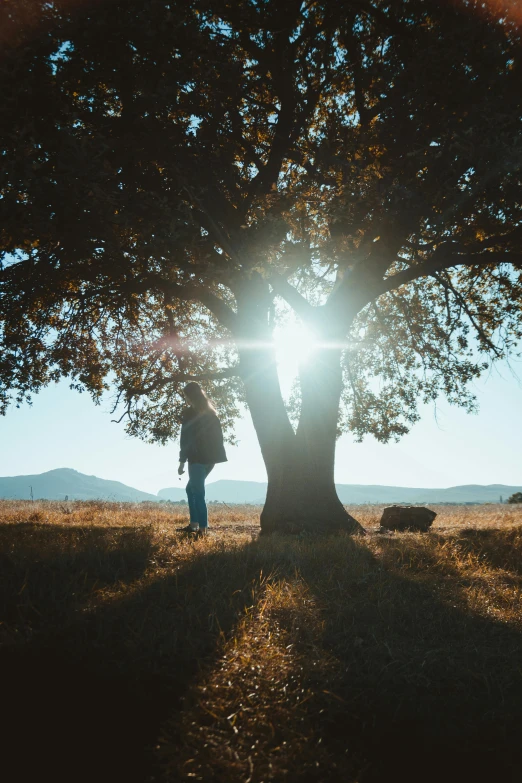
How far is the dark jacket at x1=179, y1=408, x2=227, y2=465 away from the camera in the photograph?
952cm

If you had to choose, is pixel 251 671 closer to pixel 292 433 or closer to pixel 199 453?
pixel 199 453

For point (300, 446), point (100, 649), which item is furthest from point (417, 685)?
point (300, 446)

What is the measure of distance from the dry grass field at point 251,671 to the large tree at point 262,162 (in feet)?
17.3

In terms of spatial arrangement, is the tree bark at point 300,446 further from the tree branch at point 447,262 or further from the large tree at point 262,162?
the tree branch at point 447,262

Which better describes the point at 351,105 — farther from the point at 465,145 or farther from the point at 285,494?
the point at 285,494

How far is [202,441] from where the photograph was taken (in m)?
9.56

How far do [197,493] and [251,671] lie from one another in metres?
6.27

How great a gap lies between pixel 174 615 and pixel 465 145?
8001 millimetres

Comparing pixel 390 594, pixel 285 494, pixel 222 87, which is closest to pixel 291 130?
pixel 222 87

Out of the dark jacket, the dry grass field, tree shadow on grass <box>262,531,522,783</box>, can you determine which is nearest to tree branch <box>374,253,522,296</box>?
the dark jacket

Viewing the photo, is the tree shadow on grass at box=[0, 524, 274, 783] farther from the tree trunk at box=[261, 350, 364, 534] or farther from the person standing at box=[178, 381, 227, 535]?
the tree trunk at box=[261, 350, 364, 534]

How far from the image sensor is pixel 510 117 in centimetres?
795

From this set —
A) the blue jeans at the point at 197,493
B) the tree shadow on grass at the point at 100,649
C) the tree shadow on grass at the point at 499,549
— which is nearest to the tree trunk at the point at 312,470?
the blue jeans at the point at 197,493

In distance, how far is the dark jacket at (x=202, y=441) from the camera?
952 centimetres
